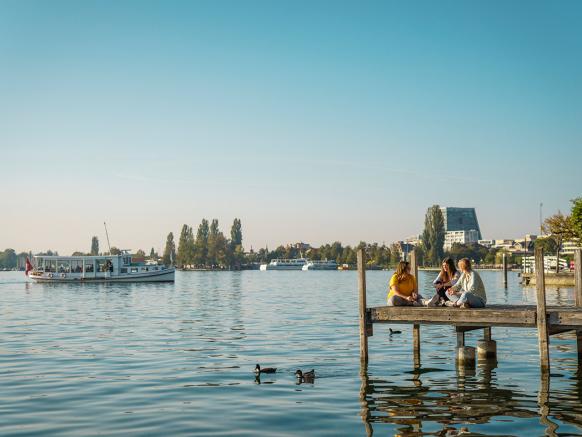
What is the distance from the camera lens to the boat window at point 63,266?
11731cm

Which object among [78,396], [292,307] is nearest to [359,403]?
[78,396]

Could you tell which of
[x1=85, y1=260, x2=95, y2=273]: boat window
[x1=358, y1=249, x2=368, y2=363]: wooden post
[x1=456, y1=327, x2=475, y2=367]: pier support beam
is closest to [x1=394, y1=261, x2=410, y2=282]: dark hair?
[x1=358, y1=249, x2=368, y2=363]: wooden post

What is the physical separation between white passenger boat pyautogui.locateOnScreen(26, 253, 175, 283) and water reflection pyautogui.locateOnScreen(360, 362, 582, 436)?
98301 millimetres

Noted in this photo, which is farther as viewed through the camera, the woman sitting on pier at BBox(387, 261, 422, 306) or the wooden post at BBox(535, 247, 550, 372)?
the woman sitting on pier at BBox(387, 261, 422, 306)

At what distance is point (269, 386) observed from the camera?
20.2m

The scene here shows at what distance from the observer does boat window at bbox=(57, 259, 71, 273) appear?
117312 mm

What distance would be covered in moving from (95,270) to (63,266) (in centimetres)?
685

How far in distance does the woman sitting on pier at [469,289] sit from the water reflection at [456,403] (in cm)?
228

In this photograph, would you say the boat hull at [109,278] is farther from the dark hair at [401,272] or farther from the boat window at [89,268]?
the dark hair at [401,272]

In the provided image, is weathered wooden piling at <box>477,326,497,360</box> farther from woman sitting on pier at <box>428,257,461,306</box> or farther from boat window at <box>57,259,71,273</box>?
boat window at <box>57,259,71,273</box>

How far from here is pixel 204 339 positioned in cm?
3325

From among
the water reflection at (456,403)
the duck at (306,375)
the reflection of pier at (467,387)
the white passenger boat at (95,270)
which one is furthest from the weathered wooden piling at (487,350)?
the white passenger boat at (95,270)

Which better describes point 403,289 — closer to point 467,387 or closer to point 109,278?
point 467,387

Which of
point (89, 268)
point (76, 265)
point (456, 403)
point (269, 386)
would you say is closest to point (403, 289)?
point (456, 403)
